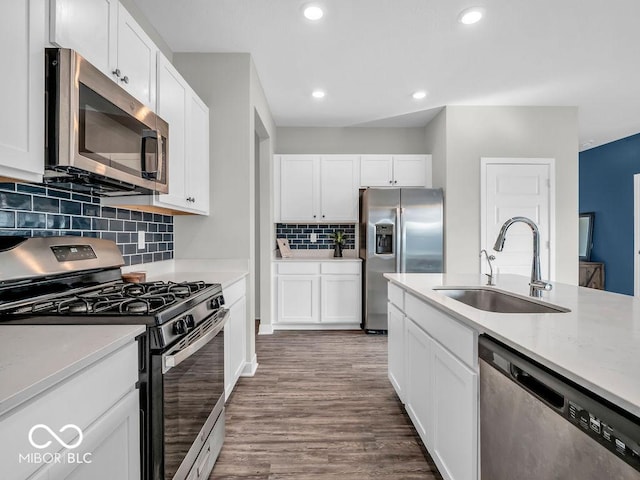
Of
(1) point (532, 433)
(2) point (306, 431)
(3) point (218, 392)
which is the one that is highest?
(1) point (532, 433)

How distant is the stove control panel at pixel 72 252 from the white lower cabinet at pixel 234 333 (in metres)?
0.74

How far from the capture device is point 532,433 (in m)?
0.89

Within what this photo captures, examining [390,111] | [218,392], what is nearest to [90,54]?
[218,392]

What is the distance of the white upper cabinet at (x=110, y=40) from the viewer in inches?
48.6

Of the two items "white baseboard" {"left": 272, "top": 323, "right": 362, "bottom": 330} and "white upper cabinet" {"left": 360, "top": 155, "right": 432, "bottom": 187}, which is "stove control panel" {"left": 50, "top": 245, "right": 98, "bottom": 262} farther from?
"white upper cabinet" {"left": 360, "top": 155, "right": 432, "bottom": 187}

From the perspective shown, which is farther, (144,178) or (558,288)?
(558,288)

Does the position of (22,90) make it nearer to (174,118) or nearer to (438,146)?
(174,118)

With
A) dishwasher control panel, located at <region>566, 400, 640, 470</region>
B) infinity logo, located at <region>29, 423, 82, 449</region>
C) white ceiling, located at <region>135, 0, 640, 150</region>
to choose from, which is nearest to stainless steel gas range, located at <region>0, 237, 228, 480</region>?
infinity logo, located at <region>29, 423, 82, 449</region>

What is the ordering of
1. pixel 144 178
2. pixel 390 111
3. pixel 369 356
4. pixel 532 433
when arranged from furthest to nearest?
pixel 390 111 < pixel 369 356 < pixel 144 178 < pixel 532 433

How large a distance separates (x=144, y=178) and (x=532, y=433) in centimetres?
181

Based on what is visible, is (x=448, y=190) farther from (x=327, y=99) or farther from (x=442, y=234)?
(x=327, y=99)

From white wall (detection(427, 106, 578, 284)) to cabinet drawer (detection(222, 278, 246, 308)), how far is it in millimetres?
2494

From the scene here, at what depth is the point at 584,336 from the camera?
0.96 metres

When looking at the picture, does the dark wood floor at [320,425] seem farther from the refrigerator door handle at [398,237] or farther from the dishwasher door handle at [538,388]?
the refrigerator door handle at [398,237]
